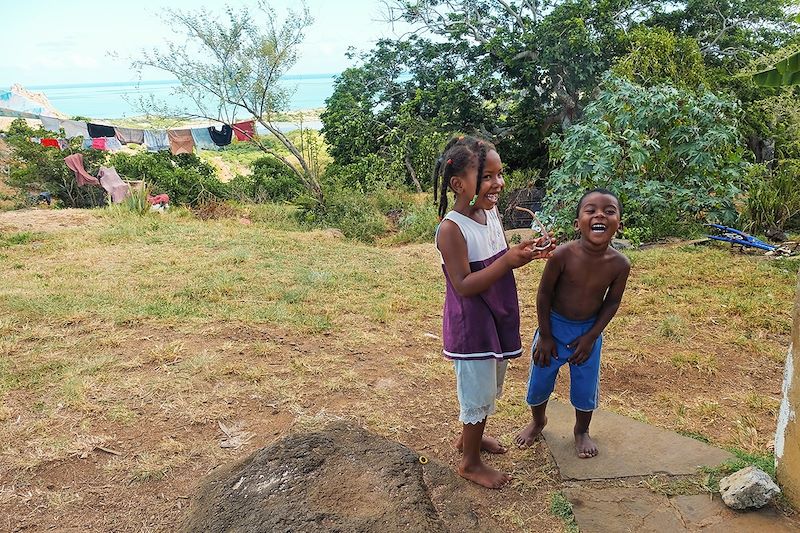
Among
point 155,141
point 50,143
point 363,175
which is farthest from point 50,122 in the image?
point 363,175

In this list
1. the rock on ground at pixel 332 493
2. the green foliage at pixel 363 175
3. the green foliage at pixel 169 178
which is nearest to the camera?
the rock on ground at pixel 332 493

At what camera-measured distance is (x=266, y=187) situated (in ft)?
44.1

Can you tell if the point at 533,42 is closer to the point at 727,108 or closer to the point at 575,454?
the point at 727,108

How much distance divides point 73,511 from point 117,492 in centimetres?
17

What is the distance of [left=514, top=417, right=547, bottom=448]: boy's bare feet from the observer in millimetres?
2617

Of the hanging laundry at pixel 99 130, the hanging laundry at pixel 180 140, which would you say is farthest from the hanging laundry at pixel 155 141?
the hanging laundry at pixel 180 140

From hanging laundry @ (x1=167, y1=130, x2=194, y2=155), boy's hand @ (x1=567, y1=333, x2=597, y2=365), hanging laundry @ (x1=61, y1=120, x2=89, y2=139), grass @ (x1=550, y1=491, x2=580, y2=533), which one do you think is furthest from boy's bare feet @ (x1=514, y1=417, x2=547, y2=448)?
hanging laundry @ (x1=61, y1=120, x2=89, y2=139)

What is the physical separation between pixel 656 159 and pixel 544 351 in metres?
5.66

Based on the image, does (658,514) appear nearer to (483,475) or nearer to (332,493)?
(483,475)

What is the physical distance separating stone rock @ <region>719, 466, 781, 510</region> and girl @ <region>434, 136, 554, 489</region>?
2.80ft

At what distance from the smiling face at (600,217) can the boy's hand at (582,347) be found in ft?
1.22

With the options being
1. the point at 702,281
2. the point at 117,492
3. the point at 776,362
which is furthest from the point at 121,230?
the point at 776,362

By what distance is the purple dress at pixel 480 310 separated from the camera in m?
2.07

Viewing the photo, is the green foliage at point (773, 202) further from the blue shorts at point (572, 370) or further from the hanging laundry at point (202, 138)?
the hanging laundry at point (202, 138)
